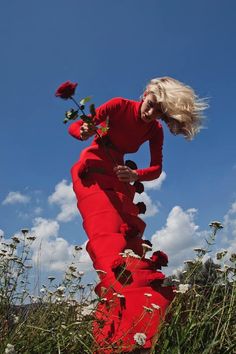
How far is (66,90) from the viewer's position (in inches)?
136

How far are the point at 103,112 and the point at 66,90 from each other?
682mm

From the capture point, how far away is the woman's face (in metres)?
4.09

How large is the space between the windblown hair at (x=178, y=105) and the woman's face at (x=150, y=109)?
45 millimetres

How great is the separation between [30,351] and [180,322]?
3.68 feet

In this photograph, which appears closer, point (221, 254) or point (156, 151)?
point (221, 254)

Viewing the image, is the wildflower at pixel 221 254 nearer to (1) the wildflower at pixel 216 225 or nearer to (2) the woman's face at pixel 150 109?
(1) the wildflower at pixel 216 225

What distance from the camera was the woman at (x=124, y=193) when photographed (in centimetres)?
336

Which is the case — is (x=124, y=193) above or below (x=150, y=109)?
below

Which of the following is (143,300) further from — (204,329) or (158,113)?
(158,113)

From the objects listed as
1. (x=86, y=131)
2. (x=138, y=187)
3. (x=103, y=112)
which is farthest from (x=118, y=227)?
(x=103, y=112)

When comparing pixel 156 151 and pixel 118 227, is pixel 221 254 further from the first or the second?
pixel 156 151

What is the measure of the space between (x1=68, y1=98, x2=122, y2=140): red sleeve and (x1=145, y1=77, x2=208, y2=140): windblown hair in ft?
1.02

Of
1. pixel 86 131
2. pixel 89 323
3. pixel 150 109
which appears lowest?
pixel 89 323

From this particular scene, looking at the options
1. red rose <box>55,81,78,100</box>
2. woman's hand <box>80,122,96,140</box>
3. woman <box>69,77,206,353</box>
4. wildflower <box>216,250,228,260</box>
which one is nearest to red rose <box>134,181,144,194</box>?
woman <box>69,77,206,353</box>
